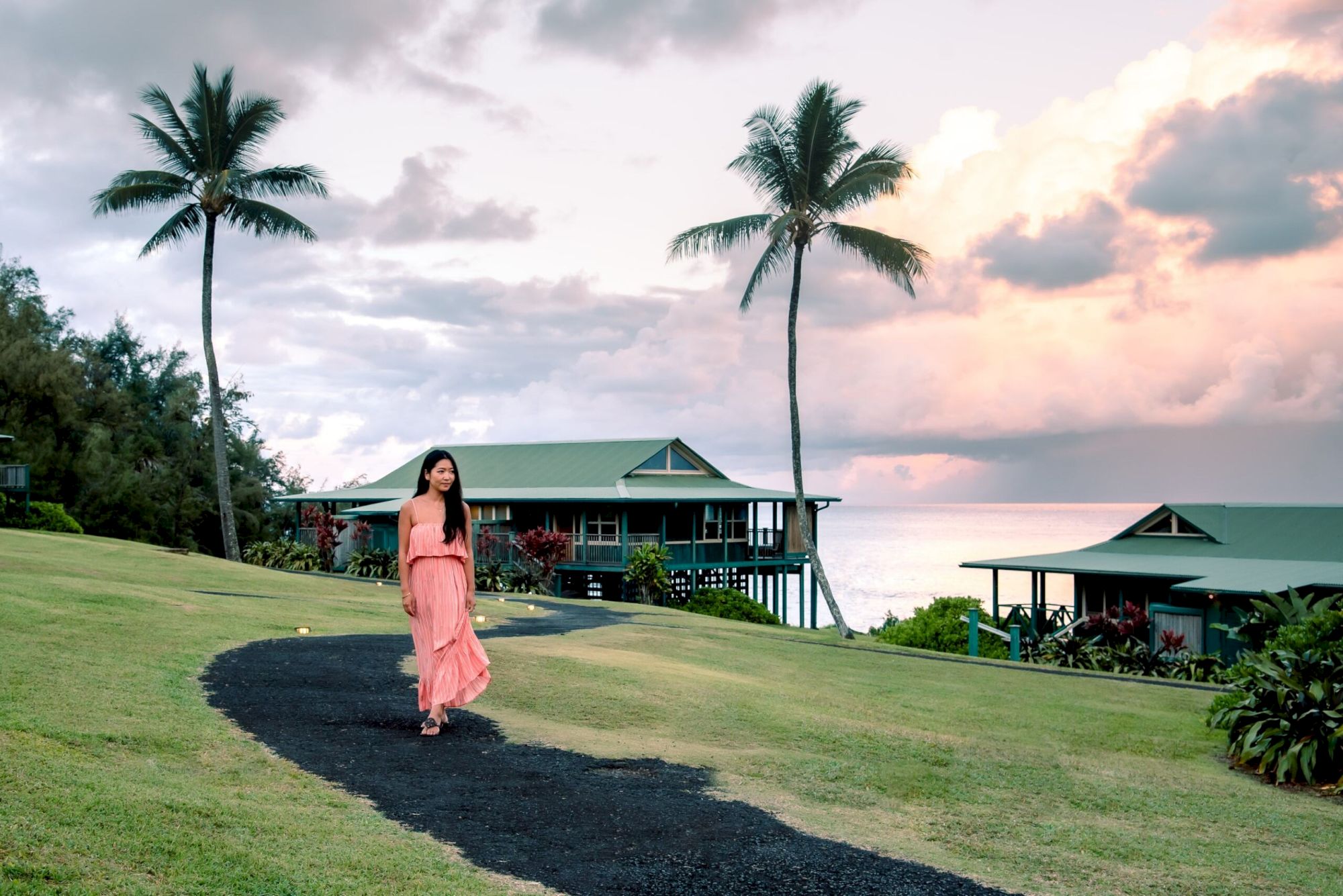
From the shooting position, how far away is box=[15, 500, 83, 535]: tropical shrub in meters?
39.1

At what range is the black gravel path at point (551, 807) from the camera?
19.6 feet

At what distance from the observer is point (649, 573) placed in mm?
33344

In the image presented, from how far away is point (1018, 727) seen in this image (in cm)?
1265

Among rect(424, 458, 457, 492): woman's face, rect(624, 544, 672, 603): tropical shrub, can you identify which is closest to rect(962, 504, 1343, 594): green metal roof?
rect(624, 544, 672, 603): tropical shrub

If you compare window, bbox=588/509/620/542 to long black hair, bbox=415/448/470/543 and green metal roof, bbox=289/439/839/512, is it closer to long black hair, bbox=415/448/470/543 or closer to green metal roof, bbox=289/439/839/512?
green metal roof, bbox=289/439/839/512

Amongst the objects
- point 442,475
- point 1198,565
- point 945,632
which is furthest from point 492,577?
point 442,475

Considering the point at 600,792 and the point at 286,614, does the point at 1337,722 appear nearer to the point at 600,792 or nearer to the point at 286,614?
the point at 600,792

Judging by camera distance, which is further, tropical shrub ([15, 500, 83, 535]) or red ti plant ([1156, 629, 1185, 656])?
tropical shrub ([15, 500, 83, 535])

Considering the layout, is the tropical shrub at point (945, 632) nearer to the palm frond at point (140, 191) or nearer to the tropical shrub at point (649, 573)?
the tropical shrub at point (649, 573)

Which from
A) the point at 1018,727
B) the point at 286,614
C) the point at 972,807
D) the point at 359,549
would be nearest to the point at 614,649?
the point at 286,614

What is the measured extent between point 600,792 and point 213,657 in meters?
5.82

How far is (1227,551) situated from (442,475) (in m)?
24.0

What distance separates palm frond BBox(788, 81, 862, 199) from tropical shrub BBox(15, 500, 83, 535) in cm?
2873

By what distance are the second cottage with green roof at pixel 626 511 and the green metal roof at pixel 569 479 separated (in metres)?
0.06
